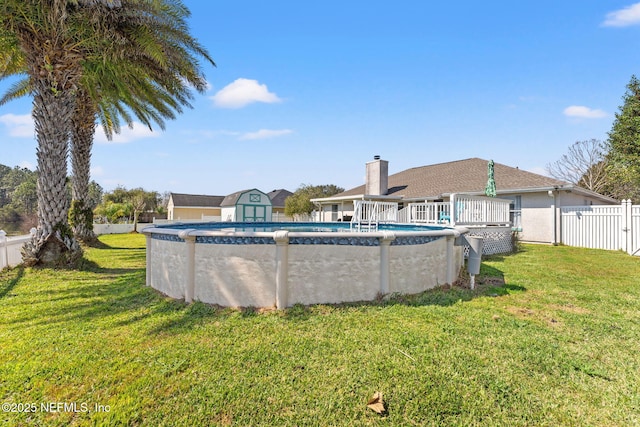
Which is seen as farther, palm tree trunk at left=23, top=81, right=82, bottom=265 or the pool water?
the pool water

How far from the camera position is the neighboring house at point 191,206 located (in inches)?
1570

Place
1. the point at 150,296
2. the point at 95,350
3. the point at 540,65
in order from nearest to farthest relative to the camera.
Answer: the point at 95,350 < the point at 150,296 < the point at 540,65

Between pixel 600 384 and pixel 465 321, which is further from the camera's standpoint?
pixel 465 321

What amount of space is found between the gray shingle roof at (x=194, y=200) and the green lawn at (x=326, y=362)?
36.7 m

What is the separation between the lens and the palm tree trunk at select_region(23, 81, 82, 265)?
8.66 metres

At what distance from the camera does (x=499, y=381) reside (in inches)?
116

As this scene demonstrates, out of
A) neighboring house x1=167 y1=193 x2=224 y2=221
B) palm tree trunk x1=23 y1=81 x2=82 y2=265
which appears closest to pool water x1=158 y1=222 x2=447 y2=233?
palm tree trunk x1=23 y1=81 x2=82 y2=265

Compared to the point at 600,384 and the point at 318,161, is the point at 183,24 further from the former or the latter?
the point at 318,161

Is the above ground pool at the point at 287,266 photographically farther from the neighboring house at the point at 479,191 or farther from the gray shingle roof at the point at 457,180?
the gray shingle roof at the point at 457,180

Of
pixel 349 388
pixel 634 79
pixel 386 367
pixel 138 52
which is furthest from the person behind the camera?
pixel 634 79

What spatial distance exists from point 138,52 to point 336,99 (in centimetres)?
909

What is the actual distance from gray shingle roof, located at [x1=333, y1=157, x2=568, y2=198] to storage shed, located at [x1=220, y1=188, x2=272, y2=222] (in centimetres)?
1038

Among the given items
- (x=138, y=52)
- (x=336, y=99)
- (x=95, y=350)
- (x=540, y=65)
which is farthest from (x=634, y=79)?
(x=95, y=350)

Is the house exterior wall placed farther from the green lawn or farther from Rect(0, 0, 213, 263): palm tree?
Rect(0, 0, 213, 263): palm tree
